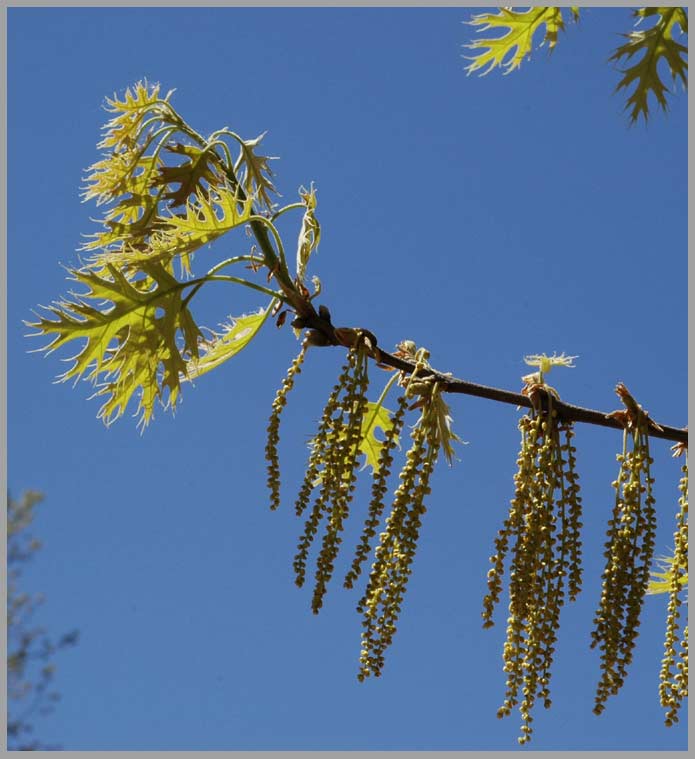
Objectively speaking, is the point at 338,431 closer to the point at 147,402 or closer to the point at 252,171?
the point at 147,402

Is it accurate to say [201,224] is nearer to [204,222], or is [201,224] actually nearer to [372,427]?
[204,222]

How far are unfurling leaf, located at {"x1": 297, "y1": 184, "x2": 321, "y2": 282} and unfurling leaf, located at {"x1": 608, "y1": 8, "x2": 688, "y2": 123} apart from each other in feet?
2.72

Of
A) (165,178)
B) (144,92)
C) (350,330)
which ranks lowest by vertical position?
(350,330)

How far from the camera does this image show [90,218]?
290 centimetres

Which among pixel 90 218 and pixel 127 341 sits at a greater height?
pixel 90 218

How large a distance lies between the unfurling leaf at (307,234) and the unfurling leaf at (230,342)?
6.9 inches

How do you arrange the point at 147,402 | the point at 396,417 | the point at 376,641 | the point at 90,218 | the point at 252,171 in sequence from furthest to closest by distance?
the point at 252,171 < the point at 90,218 < the point at 147,402 < the point at 396,417 < the point at 376,641

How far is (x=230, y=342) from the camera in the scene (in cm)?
287

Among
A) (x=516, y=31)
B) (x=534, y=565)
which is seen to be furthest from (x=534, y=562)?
(x=516, y=31)

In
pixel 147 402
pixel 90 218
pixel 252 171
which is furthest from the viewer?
pixel 252 171

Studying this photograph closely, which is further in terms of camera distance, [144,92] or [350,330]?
[144,92]

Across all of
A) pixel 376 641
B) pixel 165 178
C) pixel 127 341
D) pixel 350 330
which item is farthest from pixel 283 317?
pixel 376 641

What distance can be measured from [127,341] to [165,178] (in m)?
0.58

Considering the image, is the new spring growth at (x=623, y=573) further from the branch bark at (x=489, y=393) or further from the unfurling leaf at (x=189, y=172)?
the unfurling leaf at (x=189, y=172)
